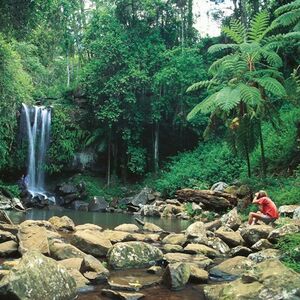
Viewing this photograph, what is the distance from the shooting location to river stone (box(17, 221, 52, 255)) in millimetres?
6682

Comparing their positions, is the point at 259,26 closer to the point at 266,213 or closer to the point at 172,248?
the point at 266,213

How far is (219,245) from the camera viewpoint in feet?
25.8

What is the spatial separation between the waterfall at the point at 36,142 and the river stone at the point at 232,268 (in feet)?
61.3

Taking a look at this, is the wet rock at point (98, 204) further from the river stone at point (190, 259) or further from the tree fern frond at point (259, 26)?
the river stone at point (190, 259)

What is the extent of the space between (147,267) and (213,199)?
9.55 metres

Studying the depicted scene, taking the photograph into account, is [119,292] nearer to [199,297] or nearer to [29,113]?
[199,297]

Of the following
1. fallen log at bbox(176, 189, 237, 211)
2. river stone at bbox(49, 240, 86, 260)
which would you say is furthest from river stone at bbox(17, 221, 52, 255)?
fallen log at bbox(176, 189, 237, 211)

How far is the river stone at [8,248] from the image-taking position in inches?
262

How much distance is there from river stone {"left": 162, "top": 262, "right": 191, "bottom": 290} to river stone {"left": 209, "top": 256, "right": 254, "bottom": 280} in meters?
0.63

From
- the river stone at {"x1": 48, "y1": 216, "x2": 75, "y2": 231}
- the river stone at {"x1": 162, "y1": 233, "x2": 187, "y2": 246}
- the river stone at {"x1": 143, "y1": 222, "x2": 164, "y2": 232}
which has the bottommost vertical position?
the river stone at {"x1": 143, "y1": 222, "x2": 164, "y2": 232}

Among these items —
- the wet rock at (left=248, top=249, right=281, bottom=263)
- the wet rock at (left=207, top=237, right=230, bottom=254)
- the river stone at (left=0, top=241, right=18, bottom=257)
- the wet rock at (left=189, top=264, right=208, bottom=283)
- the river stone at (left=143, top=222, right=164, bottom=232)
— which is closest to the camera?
the wet rock at (left=189, top=264, right=208, bottom=283)

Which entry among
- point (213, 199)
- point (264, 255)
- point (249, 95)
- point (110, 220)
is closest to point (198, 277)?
point (264, 255)

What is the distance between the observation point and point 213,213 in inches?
581

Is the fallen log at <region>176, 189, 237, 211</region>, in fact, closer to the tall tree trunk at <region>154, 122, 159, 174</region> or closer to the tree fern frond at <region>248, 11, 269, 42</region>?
the tree fern frond at <region>248, 11, 269, 42</region>
